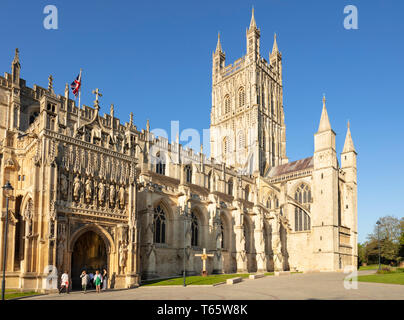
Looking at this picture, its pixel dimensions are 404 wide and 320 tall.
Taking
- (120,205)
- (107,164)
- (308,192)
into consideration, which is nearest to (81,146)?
(107,164)

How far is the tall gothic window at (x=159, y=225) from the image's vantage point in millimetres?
38531

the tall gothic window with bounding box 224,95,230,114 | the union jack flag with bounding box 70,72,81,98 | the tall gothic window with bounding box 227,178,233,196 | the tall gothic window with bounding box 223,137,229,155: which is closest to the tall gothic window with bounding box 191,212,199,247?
the union jack flag with bounding box 70,72,81,98

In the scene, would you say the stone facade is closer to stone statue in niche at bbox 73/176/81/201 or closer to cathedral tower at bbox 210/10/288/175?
stone statue in niche at bbox 73/176/81/201

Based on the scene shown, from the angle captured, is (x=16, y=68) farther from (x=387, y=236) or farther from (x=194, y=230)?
(x=387, y=236)

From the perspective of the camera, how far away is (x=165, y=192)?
3941 cm

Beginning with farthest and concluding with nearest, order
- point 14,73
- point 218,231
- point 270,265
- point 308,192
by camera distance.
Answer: point 308,192 < point 270,265 < point 218,231 < point 14,73

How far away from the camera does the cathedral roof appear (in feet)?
224

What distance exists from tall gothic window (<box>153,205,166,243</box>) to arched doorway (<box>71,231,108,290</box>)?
7393 millimetres

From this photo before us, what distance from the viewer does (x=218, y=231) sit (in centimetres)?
4344

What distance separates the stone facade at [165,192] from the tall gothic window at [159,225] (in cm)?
10

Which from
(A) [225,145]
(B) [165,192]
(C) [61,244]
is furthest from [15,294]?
(A) [225,145]

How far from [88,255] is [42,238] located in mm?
7592

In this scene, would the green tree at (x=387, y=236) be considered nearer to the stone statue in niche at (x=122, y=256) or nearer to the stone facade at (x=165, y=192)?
the stone facade at (x=165, y=192)
